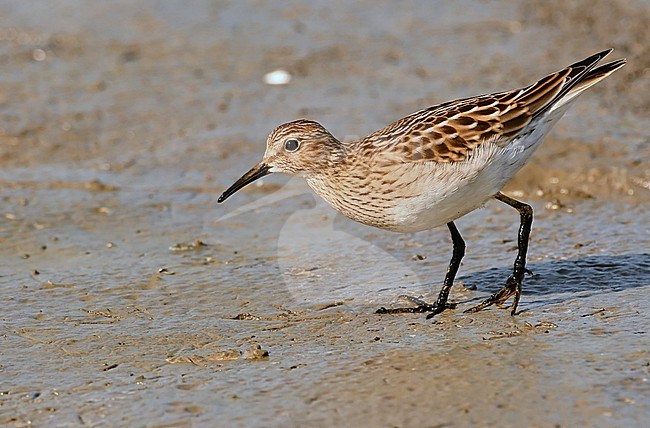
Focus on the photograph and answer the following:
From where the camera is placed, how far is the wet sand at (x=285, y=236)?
220 inches

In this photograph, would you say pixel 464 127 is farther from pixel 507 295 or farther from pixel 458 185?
pixel 507 295

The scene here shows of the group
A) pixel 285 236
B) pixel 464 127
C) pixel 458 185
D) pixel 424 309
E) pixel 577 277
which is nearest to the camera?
pixel 458 185

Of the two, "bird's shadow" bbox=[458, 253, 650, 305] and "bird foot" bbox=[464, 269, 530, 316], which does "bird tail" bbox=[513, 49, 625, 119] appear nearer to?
"bird foot" bbox=[464, 269, 530, 316]

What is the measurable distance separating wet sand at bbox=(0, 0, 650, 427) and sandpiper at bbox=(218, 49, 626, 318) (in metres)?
0.61

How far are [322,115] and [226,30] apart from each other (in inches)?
136

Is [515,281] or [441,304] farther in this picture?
[441,304]

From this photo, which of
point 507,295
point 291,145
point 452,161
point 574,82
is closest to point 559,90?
point 574,82

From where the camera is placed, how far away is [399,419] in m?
5.19

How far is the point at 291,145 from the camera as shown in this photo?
7320 mm

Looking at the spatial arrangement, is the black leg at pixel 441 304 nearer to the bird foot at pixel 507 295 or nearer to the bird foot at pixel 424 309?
the bird foot at pixel 424 309

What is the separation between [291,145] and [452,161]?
4.47ft

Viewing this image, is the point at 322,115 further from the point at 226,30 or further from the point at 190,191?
the point at 226,30

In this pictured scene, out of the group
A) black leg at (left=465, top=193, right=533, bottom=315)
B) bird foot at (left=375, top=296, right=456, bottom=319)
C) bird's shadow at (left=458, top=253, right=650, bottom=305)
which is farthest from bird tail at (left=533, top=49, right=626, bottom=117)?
bird foot at (left=375, top=296, right=456, bottom=319)

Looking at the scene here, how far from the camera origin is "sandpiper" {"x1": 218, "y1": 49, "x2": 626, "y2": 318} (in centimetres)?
646
